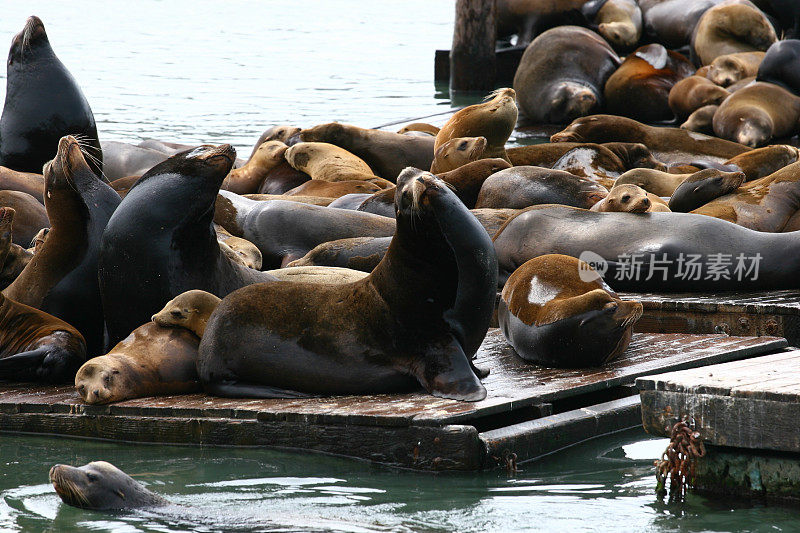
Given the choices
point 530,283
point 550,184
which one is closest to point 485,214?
point 550,184

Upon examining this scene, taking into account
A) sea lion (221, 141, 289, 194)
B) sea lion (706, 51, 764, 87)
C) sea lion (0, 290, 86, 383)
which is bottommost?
sea lion (0, 290, 86, 383)

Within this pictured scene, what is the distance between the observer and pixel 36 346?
5746 millimetres

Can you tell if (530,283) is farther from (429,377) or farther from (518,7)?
(518,7)

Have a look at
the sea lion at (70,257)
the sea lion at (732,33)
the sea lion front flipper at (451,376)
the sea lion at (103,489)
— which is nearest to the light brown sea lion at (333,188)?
the sea lion at (70,257)

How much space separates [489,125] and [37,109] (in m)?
3.62

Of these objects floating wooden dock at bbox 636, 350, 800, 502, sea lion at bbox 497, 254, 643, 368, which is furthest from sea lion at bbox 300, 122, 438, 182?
floating wooden dock at bbox 636, 350, 800, 502

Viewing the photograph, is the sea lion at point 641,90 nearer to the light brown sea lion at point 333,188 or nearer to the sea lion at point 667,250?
the light brown sea lion at point 333,188

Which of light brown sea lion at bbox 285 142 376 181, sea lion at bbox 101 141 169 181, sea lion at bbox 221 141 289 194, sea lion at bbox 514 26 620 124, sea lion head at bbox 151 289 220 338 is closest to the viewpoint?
sea lion head at bbox 151 289 220 338

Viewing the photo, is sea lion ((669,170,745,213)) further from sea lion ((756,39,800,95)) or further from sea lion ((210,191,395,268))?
sea lion ((756,39,800,95))

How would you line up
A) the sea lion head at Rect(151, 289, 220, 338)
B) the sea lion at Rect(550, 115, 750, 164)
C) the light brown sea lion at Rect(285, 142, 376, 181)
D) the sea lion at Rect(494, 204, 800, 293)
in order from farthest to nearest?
the sea lion at Rect(550, 115, 750, 164), the light brown sea lion at Rect(285, 142, 376, 181), the sea lion at Rect(494, 204, 800, 293), the sea lion head at Rect(151, 289, 220, 338)

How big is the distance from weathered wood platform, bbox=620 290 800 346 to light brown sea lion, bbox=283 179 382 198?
3155 millimetres

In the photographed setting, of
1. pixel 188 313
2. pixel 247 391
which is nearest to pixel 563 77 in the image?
pixel 188 313

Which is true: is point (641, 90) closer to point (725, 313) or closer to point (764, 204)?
point (764, 204)

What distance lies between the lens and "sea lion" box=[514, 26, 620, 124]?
15.0 meters
